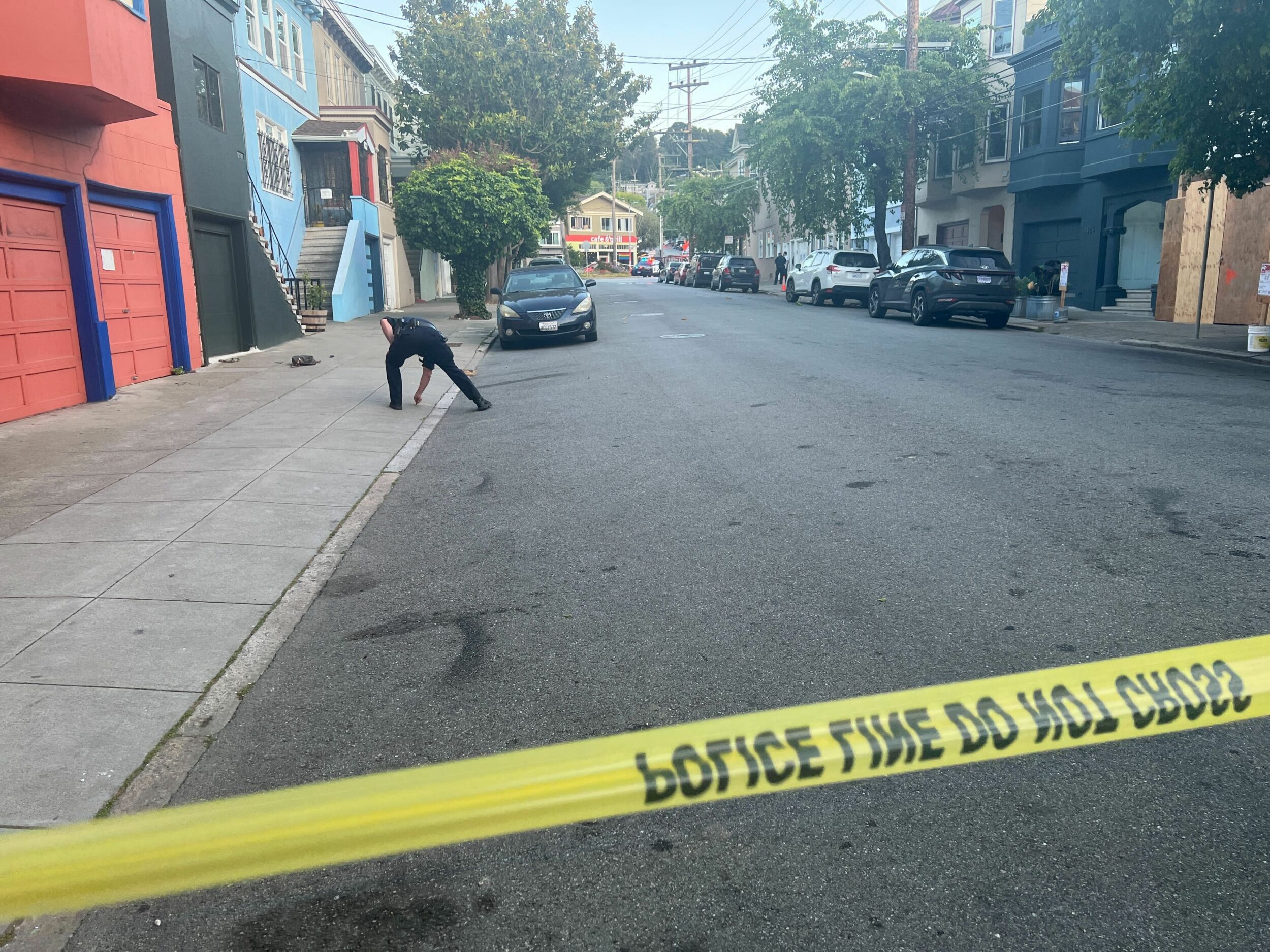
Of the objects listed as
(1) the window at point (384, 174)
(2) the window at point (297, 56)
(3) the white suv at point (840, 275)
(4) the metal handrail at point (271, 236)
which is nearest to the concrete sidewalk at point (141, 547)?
(4) the metal handrail at point (271, 236)

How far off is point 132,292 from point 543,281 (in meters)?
8.39

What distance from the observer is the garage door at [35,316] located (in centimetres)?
1059

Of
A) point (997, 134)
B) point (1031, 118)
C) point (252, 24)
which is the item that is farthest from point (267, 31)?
point (997, 134)

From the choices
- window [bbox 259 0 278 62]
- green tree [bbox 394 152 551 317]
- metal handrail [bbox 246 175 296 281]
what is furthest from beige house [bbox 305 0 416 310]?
metal handrail [bbox 246 175 296 281]

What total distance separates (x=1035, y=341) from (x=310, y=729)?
16.8 m

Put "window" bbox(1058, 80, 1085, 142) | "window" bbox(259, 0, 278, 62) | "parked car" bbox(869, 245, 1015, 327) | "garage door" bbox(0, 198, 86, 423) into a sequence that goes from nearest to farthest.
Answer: "garage door" bbox(0, 198, 86, 423), "parked car" bbox(869, 245, 1015, 327), "window" bbox(259, 0, 278, 62), "window" bbox(1058, 80, 1085, 142)

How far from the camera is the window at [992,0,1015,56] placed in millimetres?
34375

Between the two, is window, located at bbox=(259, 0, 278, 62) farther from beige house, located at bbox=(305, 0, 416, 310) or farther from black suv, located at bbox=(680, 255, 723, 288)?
black suv, located at bbox=(680, 255, 723, 288)

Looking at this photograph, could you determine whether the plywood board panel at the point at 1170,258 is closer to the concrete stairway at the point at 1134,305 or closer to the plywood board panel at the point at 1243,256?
the plywood board panel at the point at 1243,256

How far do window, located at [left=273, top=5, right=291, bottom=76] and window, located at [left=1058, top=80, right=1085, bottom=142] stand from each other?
21.9 metres

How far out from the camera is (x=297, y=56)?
26750 mm

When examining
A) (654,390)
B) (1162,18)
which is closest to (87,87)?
(654,390)

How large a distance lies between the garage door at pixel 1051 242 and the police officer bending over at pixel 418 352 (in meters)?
24.4

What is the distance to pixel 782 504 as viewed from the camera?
21.9 feet
